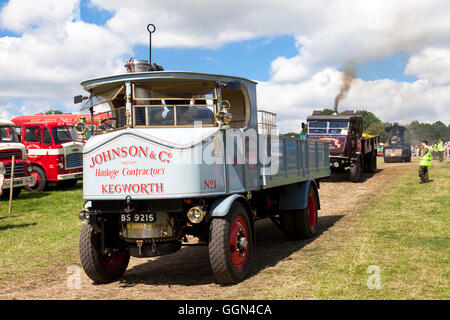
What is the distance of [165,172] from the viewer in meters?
5.58

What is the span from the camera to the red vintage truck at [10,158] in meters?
16.0

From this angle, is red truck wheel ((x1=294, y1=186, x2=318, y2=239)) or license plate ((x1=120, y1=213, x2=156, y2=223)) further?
red truck wheel ((x1=294, y1=186, x2=318, y2=239))

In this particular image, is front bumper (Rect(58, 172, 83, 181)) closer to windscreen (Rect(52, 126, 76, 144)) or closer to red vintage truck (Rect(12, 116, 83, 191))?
red vintage truck (Rect(12, 116, 83, 191))

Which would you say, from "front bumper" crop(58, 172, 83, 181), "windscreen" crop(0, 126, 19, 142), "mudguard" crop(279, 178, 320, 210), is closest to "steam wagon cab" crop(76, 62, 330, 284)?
"mudguard" crop(279, 178, 320, 210)

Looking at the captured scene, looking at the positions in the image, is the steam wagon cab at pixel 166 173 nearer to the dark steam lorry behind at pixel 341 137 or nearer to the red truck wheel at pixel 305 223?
the red truck wheel at pixel 305 223

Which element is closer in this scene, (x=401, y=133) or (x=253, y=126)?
(x=253, y=126)

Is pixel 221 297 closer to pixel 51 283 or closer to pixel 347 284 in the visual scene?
pixel 347 284

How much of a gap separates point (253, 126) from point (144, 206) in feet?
6.96

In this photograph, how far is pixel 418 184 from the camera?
58.6 feet

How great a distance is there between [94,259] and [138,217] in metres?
0.92

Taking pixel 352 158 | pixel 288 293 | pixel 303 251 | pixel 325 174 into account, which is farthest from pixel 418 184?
pixel 288 293

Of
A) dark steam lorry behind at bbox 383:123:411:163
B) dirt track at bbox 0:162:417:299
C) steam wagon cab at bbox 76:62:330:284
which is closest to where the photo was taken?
steam wagon cab at bbox 76:62:330:284

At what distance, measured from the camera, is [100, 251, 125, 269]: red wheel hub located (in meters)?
6.39

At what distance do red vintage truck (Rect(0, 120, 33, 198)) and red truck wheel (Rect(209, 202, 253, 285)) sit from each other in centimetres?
1204
